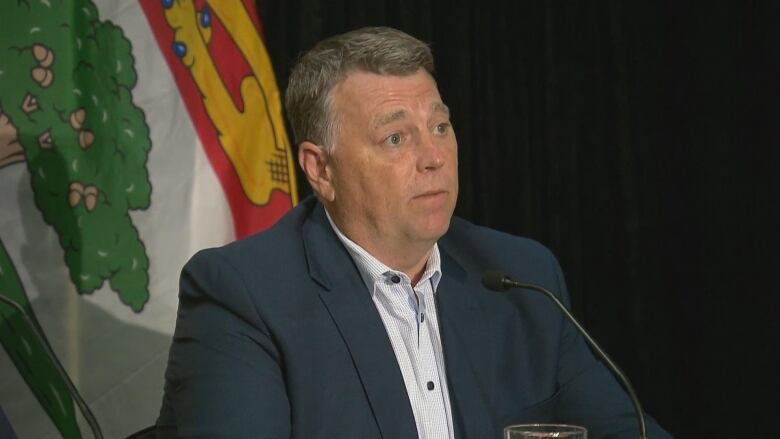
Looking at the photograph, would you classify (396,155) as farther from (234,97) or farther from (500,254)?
(234,97)

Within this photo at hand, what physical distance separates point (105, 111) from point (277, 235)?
0.86 meters

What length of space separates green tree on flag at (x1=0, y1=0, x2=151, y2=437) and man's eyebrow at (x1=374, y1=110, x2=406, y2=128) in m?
0.98

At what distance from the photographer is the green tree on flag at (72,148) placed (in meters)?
2.94

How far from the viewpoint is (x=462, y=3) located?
159 inches

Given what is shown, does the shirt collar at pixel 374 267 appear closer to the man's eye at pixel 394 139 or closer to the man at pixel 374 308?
the man at pixel 374 308

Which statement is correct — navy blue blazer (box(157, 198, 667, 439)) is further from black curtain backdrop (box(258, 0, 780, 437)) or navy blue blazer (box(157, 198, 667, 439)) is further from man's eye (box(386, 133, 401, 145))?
black curtain backdrop (box(258, 0, 780, 437))

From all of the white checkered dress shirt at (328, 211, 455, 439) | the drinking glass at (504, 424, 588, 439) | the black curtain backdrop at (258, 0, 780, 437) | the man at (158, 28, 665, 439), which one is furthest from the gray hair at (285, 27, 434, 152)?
the black curtain backdrop at (258, 0, 780, 437)

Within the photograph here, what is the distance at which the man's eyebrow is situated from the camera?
2469mm

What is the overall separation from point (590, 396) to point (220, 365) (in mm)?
855

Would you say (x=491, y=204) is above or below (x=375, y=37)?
below

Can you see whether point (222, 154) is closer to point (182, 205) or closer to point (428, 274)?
point (182, 205)

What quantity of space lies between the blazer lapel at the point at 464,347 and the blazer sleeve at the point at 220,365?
1.30ft

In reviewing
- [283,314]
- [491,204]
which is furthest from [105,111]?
[491,204]

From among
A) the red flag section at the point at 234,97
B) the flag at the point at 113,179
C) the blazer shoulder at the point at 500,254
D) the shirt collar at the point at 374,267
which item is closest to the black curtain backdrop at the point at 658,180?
the red flag section at the point at 234,97
